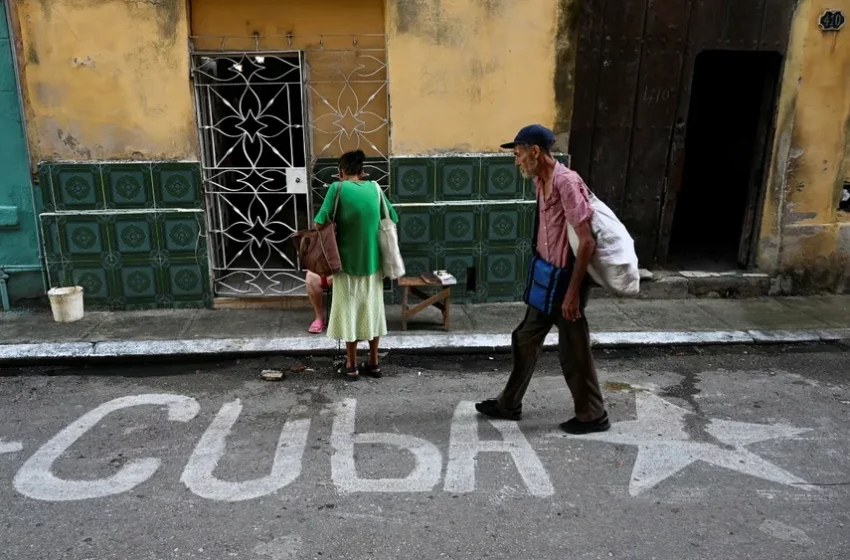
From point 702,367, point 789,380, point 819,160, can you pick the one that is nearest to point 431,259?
point 702,367

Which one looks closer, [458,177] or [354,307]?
[354,307]

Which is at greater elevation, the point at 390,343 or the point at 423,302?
the point at 423,302

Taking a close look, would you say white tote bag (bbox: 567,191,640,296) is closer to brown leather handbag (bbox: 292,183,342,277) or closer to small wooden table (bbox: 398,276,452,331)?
brown leather handbag (bbox: 292,183,342,277)

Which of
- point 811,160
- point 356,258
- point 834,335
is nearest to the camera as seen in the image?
point 356,258

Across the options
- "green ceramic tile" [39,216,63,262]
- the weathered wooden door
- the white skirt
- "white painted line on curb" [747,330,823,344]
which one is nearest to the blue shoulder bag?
the white skirt

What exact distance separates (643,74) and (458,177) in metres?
2.20

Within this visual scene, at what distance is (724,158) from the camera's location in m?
9.35

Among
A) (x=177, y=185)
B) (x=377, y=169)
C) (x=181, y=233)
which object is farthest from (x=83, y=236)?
(x=377, y=169)

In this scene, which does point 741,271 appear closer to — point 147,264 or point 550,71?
point 550,71

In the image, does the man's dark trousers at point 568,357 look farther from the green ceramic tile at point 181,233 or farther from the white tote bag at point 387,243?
the green ceramic tile at point 181,233

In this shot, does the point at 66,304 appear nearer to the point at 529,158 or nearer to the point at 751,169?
the point at 529,158

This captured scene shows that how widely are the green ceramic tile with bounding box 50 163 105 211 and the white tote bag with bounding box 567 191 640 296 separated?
4.65m

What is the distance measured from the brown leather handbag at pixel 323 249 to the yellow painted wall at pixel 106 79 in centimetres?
228

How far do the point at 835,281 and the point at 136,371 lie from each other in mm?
7228
